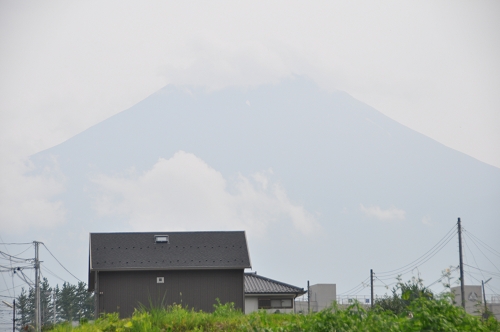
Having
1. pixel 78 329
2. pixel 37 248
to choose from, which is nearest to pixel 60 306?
pixel 37 248

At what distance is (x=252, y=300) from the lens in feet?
100

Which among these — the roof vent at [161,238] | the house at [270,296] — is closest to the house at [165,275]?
the roof vent at [161,238]

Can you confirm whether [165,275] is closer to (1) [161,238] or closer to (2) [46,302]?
(1) [161,238]

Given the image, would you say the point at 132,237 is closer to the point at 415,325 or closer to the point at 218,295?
the point at 218,295

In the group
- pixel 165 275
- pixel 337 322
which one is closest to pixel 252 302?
pixel 165 275

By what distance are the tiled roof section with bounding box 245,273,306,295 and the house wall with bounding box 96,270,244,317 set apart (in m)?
3.60

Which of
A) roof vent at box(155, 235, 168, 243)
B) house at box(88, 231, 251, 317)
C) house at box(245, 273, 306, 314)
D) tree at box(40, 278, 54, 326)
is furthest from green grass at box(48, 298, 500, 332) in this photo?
tree at box(40, 278, 54, 326)

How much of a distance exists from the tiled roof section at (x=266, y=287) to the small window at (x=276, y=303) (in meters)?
0.48

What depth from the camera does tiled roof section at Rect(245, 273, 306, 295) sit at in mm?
30672

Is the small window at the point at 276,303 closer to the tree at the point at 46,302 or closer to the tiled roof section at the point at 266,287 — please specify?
the tiled roof section at the point at 266,287

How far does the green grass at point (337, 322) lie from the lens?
7.04 metres

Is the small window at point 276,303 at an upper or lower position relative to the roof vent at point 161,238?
lower

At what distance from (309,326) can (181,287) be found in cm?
1991

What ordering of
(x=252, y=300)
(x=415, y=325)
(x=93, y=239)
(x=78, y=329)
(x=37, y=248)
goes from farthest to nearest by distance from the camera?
1. (x=37, y=248)
2. (x=252, y=300)
3. (x=93, y=239)
4. (x=78, y=329)
5. (x=415, y=325)
